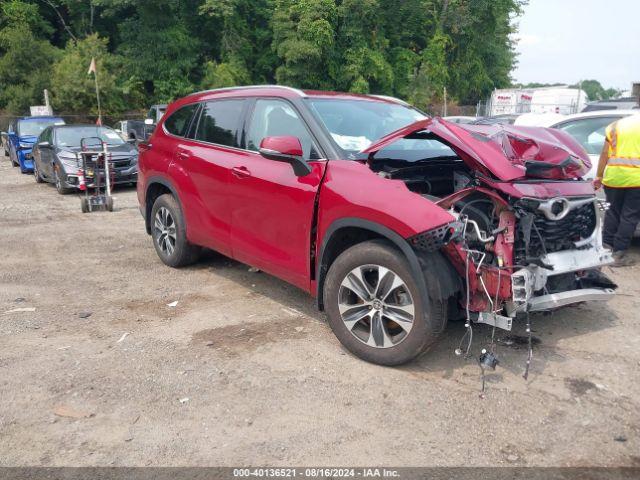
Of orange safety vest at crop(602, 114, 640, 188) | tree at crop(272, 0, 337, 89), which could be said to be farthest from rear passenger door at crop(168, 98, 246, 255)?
tree at crop(272, 0, 337, 89)

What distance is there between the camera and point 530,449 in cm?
286

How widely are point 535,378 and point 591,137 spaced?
4632 mm

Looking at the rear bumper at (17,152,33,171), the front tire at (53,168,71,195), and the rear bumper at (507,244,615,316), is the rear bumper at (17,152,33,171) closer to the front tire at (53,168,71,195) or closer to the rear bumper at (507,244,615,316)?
Answer: the front tire at (53,168,71,195)

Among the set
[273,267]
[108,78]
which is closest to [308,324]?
[273,267]

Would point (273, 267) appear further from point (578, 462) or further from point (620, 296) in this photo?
point (620, 296)

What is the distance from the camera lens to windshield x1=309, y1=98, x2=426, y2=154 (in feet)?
13.7

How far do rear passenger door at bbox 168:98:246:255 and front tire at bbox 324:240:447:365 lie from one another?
1525 mm

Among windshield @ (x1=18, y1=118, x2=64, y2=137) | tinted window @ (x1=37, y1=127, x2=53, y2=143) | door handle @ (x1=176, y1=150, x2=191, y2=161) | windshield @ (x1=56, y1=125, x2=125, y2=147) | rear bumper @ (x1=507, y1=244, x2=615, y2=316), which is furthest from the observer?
windshield @ (x1=18, y1=118, x2=64, y2=137)

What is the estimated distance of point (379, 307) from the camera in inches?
143

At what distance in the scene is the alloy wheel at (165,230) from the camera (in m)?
5.91

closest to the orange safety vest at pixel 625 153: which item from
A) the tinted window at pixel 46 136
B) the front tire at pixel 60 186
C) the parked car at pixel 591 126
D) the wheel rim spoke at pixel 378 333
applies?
the parked car at pixel 591 126

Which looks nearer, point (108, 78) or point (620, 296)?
point (620, 296)

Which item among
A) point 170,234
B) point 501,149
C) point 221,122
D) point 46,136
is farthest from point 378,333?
point 46,136

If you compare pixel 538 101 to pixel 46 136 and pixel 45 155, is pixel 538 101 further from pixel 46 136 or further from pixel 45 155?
pixel 45 155
